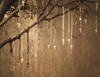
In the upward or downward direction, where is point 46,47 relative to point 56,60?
upward

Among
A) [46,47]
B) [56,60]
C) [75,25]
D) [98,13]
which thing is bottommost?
[56,60]

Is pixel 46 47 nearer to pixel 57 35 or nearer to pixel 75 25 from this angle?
pixel 57 35

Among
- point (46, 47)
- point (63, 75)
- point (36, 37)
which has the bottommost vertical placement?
point (63, 75)

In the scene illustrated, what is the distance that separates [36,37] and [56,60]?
96 centimetres

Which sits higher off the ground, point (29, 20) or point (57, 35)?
point (29, 20)

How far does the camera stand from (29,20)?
13.0 feet

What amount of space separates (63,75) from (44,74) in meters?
0.61

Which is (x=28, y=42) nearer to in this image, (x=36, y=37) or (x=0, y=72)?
(x=36, y=37)

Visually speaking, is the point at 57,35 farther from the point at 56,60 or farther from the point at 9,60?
the point at 9,60

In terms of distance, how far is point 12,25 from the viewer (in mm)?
3945

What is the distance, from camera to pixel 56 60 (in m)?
4.03

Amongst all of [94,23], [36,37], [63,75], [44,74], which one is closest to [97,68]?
[63,75]

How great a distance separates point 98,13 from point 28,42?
2.32 meters

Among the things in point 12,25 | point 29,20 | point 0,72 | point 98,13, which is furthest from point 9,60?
point 98,13
